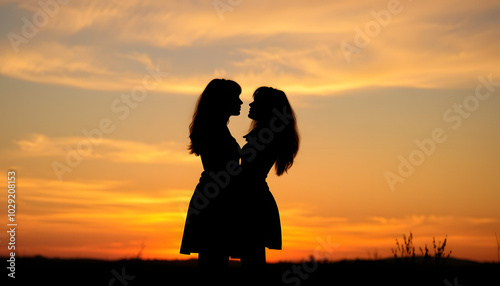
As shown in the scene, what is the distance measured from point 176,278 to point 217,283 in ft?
7.81

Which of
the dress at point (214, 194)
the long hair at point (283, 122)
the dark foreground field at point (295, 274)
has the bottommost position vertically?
the dark foreground field at point (295, 274)

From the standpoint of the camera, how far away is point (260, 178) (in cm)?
753

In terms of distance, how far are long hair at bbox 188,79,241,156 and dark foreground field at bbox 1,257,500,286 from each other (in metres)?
2.13

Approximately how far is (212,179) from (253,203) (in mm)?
544

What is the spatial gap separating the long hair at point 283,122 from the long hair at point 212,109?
1.18ft

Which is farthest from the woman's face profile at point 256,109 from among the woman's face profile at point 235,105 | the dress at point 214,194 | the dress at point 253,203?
the dress at point 214,194

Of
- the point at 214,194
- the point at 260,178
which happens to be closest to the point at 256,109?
the point at 260,178

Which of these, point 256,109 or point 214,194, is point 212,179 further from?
point 256,109

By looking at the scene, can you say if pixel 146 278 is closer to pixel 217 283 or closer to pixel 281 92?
pixel 217 283

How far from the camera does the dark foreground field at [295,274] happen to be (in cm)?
916

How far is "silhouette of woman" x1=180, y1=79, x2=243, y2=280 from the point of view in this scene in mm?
7399

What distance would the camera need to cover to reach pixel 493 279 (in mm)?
9086

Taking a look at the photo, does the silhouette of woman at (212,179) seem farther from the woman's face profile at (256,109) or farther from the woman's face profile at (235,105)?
the woman's face profile at (256,109)

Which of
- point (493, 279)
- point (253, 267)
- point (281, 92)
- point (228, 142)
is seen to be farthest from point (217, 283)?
point (493, 279)
